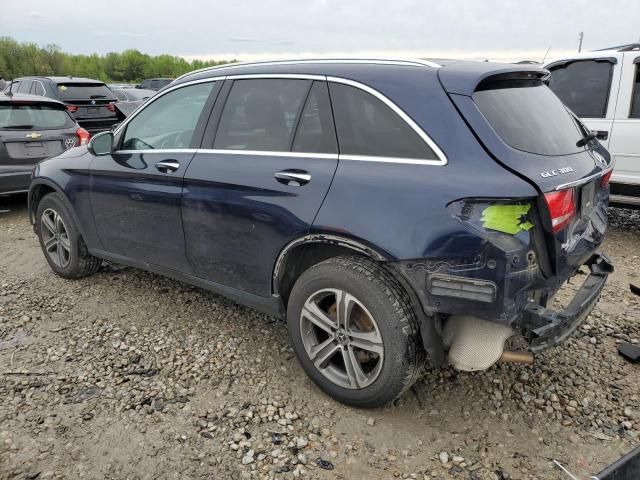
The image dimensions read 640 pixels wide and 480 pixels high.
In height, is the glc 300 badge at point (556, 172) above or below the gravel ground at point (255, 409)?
above

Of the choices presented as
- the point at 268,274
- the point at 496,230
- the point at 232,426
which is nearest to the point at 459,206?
the point at 496,230

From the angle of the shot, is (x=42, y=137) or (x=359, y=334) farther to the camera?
(x=42, y=137)

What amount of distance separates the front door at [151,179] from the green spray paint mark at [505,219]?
199 cm

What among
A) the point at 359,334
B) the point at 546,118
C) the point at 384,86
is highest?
the point at 384,86

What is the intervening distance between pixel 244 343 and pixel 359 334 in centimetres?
115

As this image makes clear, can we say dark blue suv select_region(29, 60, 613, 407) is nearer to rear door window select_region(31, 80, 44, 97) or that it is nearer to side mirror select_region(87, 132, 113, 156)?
side mirror select_region(87, 132, 113, 156)

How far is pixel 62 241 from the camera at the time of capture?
4672 millimetres

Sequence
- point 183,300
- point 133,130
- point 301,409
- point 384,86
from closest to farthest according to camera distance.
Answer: point 384,86 → point 301,409 → point 133,130 → point 183,300

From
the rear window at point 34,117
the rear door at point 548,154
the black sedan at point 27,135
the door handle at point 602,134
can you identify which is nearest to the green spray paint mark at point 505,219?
the rear door at point 548,154

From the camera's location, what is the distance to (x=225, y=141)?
332cm

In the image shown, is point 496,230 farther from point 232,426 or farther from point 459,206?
point 232,426

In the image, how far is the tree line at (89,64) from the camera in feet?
224

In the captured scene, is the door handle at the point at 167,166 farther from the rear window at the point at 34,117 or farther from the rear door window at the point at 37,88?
the rear door window at the point at 37,88

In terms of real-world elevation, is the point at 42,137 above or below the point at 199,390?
above
